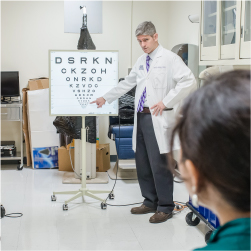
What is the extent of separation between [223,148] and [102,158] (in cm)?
411

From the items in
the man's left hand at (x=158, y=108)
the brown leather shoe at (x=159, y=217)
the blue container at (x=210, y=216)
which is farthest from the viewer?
the brown leather shoe at (x=159, y=217)

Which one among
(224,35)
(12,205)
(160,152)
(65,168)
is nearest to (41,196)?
(12,205)

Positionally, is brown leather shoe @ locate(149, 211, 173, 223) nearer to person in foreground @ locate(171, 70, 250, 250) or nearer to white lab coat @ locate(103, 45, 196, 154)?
white lab coat @ locate(103, 45, 196, 154)

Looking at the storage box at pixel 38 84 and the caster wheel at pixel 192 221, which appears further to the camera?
the storage box at pixel 38 84

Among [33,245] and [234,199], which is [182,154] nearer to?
[234,199]

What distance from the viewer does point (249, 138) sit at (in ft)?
1.57

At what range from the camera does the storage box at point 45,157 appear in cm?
465

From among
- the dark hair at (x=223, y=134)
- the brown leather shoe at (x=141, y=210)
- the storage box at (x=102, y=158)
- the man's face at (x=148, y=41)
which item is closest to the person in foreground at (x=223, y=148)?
the dark hair at (x=223, y=134)

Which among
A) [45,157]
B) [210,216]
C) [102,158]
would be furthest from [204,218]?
[45,157]

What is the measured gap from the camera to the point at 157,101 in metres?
2.97

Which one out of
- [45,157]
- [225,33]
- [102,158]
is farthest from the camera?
[45,157]

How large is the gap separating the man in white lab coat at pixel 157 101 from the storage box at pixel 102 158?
1.41 metres

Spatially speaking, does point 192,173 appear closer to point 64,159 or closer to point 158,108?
point 158,108

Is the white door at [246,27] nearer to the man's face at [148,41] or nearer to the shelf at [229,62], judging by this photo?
the shelf at [229,62]
